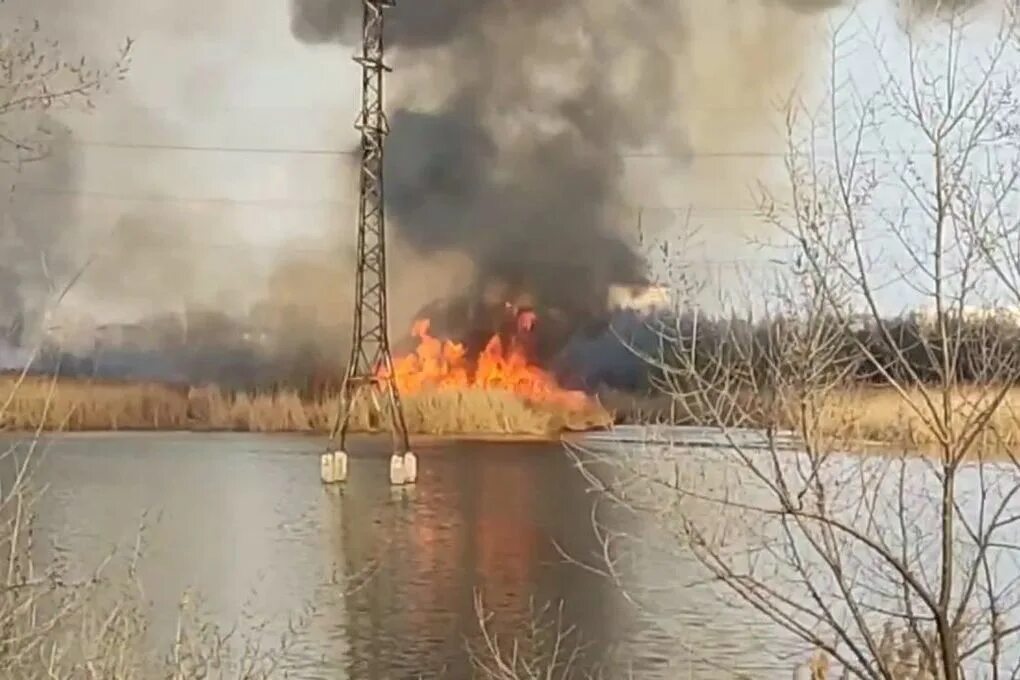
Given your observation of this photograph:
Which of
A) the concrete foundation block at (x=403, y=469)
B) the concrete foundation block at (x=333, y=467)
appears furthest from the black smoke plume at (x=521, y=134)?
the concrete foundation block at (x=333, y=467)

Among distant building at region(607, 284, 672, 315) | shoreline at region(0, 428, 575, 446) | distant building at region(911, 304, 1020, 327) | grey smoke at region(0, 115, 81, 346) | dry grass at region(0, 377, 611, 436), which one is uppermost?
grey smoke at region(0, 115, 81, 346)

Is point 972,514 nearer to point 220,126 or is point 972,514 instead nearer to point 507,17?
point 507,17

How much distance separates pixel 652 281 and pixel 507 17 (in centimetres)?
206

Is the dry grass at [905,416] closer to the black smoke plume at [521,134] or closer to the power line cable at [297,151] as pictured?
the power line cable at [297,151]

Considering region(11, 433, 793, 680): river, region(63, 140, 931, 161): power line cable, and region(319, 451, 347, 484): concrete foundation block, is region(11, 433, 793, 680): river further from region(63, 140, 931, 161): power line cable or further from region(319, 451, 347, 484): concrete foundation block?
region(63, 140, 931, 161): power line cable

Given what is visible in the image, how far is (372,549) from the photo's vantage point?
7.05m

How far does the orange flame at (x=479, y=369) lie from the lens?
314 inches

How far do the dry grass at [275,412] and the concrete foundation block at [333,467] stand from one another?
0.62 ft

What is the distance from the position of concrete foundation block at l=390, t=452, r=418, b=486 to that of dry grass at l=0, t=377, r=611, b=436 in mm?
212

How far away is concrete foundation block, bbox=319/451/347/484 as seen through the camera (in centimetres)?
771

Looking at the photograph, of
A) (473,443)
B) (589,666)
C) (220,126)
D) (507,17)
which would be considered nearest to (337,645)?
(589,666)

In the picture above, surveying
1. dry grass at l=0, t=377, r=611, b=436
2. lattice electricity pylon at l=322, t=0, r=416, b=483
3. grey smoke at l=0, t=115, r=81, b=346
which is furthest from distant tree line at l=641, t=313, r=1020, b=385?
grey smoke at l=0, t=115, r=81, b=346

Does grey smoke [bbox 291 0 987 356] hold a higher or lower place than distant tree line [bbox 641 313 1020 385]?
higher

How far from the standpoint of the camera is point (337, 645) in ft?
20.1
